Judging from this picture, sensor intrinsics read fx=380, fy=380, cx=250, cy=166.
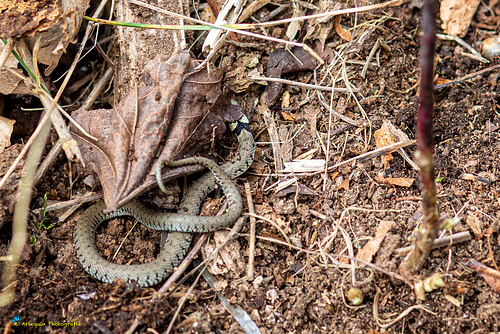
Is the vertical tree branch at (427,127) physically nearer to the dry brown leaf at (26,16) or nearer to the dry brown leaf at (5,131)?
the dry brown leaf at (26,16)

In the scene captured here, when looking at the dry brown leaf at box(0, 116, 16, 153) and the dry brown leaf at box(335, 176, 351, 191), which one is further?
the dry brown leaf at box(0, 116, 16, 153)

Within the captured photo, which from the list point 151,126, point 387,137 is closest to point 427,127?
point 387,137

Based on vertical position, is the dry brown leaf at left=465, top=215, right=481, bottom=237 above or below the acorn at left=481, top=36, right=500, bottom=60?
below

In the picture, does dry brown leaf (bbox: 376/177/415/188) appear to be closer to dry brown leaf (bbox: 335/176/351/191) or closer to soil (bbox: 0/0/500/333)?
soil (bbox: 0/0/500/333)

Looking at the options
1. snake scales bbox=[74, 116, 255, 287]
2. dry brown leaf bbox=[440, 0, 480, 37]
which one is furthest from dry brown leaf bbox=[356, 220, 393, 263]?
dry brown leaf bbox=[440, 0, 480, 37]

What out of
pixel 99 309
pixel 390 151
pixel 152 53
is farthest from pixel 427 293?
pixel 152 53
